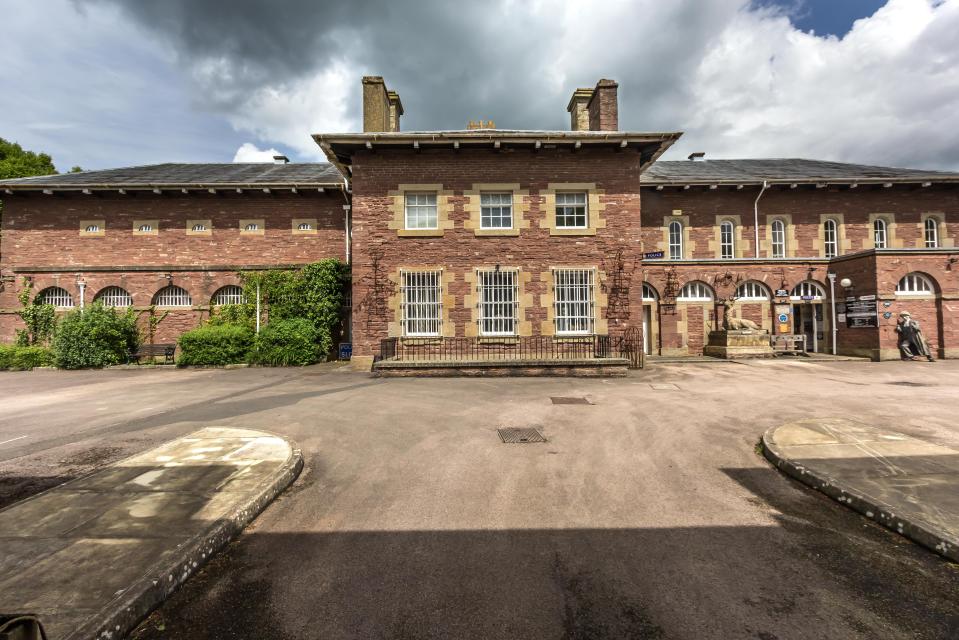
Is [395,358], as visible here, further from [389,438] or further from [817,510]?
[817,510]

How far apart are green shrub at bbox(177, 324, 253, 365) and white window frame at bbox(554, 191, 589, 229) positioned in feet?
41.4

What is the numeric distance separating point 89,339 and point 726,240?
2798 cm

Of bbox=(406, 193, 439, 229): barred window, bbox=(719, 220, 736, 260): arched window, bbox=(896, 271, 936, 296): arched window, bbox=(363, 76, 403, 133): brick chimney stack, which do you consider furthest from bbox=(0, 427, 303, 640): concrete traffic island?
bbox=(896, 271, 936, 296): arched window

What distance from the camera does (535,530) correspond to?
3.38 metres

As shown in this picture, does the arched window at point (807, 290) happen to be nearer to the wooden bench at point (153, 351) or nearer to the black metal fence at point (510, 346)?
the black metal fence at point (510, 346)

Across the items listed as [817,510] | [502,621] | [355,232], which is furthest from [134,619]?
[355,232]

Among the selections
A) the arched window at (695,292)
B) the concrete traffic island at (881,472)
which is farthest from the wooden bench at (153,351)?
the arched window at (695,292)

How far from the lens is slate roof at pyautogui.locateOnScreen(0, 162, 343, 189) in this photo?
1738 cm

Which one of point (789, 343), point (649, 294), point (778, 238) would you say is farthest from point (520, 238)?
point (778, 238)

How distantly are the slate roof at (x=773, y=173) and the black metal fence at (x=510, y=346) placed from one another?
9852mm

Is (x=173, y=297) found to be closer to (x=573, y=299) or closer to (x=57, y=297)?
(x=57, y=297)

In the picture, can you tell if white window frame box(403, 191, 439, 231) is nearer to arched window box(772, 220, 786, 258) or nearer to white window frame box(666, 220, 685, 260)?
white window frame box(666, 220, 685, 260)

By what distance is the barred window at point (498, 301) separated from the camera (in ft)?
44.7

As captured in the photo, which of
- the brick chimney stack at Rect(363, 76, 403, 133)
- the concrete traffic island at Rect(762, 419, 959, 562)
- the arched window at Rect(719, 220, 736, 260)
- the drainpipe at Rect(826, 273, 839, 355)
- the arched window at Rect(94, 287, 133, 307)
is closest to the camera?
the concrete traffic island at Rect(762, 419, 959, 562)
